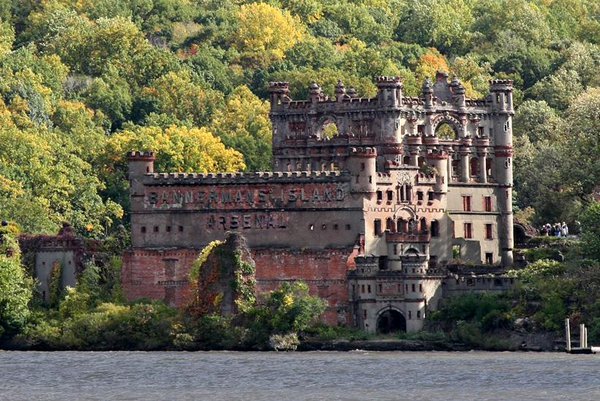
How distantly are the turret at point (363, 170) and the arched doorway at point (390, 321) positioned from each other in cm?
713

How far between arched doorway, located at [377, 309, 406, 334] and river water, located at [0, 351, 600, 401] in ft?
13.5

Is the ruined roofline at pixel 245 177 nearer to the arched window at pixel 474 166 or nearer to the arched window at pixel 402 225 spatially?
the arched window at pixel 402 225

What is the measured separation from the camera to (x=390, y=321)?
176 metres

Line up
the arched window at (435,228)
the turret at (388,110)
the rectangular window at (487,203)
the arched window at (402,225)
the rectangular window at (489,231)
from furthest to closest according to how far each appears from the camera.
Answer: the rectangular window at (487,203) < the rectangular window at (489,231) < the turret at (388,110) < the arched window at (435,228) < the arched window at (402,225)

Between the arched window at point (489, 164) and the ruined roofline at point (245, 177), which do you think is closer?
the ruined roofline at point (245, 177)

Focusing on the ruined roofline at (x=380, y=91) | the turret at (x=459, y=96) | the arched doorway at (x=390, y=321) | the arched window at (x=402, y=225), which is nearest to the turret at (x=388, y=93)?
the ruined roofline at (x=380, y=91)

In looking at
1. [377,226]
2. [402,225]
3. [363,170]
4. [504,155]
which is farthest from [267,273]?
[504,155]

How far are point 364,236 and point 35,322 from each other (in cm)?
1790

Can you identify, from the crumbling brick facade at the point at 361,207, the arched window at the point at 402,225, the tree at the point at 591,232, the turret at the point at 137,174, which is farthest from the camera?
the arched window at the point at 402,225

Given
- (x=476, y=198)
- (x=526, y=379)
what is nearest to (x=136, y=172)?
(x=476, y=198)

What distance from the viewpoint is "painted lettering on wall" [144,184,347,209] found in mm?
178000

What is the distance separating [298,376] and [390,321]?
2064cm

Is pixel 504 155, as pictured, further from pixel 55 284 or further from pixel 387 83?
pixel 55 284

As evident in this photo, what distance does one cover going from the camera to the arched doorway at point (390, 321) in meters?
175
